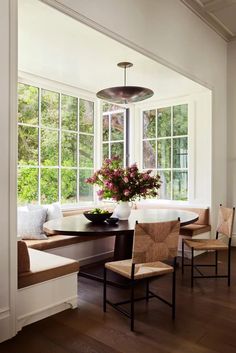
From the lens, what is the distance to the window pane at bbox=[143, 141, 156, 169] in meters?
5.50

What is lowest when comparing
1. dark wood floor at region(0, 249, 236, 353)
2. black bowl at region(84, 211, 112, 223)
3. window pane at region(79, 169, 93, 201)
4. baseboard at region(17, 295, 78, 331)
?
dark wood floor at region(0, 249, 236, 353)

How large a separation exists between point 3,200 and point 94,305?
4.21 ft

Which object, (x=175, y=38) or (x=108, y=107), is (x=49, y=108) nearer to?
(x=108, y=107)

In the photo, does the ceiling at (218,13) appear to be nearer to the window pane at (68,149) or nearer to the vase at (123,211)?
the window pane at (68,149)

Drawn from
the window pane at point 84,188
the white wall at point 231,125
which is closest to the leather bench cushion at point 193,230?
the white wall at point 231,125

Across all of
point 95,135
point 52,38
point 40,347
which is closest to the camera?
point 40,347

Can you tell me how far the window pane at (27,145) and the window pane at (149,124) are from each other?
83.3 inches

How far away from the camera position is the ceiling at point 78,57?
2.85 meters

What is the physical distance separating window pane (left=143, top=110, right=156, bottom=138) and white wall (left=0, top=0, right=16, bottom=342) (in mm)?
3597

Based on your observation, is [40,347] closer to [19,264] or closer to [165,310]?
[19,264]

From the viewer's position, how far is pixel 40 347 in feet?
6.73

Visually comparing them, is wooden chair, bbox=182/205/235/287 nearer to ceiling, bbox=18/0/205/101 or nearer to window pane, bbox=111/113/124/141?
ceiling, bbox=18/0/205/101

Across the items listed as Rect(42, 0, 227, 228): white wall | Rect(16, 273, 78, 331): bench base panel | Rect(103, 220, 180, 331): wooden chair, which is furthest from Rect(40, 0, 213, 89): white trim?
Rect(16, 273, 78, 331): bench base panel

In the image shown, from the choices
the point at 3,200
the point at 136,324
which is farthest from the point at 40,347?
the point at 3,200
